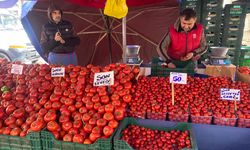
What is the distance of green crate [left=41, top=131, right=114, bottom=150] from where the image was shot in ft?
5.57

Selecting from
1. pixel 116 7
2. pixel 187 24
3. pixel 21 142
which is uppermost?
pixel 116 7

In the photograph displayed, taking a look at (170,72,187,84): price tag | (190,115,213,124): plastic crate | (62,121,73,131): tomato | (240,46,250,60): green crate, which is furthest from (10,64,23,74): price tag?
(240,46,250,60): green crate

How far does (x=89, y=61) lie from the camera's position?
18.2 feet

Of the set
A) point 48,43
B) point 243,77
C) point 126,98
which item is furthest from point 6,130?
point 243,77

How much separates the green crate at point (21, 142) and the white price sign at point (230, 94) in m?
1.60

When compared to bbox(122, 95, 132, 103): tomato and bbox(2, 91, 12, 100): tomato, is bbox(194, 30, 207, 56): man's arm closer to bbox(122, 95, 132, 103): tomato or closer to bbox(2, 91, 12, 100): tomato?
bbox(122, 95, 132, 103): tomato

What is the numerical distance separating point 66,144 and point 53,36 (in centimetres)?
236

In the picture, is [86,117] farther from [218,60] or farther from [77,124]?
[218,60]

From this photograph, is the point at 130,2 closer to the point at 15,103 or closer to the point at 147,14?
the point at 147,14

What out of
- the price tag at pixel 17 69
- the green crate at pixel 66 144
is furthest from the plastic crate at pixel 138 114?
the price tag at pixel 17 69

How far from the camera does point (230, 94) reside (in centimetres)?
206

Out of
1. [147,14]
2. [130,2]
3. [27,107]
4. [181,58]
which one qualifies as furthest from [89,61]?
[27,107]

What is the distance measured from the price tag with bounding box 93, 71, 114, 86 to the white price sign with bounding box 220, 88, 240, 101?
1.01 metres

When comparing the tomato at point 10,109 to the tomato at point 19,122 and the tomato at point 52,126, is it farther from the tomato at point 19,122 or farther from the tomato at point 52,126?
the tomato at point 52,126
